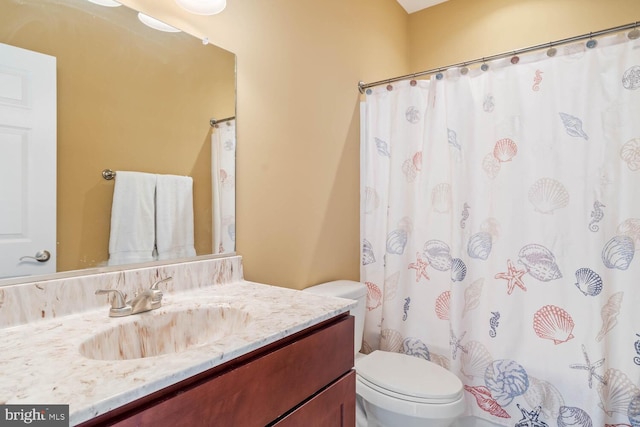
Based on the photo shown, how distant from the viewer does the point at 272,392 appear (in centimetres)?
74

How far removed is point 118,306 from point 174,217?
0.37 m

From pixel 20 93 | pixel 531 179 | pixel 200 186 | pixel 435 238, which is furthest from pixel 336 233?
pixel 20 93

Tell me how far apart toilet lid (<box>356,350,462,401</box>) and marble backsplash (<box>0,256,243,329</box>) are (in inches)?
30.8

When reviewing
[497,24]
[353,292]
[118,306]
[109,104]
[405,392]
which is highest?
[497,24]

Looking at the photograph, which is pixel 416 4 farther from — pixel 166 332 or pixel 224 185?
pixel 166 332

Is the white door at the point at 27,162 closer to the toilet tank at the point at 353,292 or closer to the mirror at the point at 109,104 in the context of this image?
the mirror at the point at 109,104

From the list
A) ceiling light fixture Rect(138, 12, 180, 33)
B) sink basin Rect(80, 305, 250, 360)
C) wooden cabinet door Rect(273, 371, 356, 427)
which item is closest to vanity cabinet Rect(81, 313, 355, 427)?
wooden cabinet door Rect(273, 371, 356, 427)

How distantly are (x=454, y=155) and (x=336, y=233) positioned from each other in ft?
2.48

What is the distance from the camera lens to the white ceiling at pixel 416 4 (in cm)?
254

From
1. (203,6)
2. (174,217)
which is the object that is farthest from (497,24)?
(174,217)

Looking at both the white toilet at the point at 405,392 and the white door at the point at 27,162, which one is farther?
the white toilet at the point at 405,392

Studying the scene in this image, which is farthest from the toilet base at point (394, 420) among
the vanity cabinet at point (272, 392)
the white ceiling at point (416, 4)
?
the white ceiling at point (416, 4)

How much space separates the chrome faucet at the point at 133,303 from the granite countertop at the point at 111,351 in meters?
0.02

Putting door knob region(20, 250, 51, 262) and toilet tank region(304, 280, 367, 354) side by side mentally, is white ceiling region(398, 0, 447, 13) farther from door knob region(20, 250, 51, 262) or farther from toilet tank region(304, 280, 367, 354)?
door knob region(20, 250, 51, 262)
